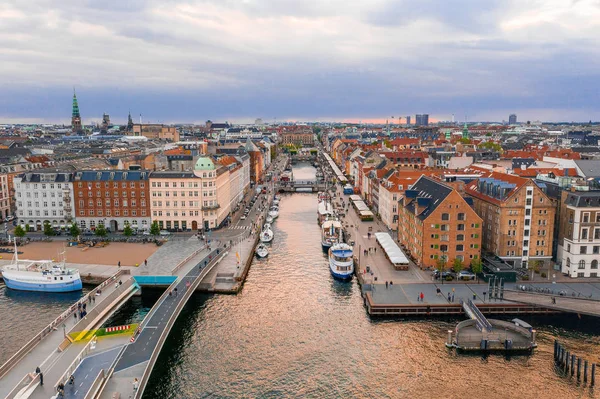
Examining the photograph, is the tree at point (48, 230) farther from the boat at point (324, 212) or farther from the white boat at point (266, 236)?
the boat at point (324, 212)

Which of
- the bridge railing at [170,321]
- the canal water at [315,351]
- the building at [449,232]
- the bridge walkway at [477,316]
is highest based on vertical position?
the building at [449,232]

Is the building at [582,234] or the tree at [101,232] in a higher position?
the building at [582,234]

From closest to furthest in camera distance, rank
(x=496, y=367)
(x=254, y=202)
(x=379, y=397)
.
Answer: (x=379, y=397)
(x=496, y=367)
(x=254, y=202)

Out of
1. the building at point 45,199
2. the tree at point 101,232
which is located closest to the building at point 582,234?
the tree at point 101,232

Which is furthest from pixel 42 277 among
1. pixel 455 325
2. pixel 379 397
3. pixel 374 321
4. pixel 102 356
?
pixel 455 325

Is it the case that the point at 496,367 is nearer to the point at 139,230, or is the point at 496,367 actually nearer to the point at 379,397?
the point at 379,397

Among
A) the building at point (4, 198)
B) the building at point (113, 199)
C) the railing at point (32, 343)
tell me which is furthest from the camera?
the building at point (4, 198)

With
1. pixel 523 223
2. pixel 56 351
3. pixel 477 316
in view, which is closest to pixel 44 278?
pixel 56 351
